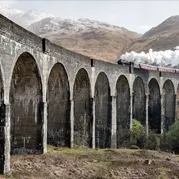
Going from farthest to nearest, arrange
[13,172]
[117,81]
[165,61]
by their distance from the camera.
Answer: [165,61] → [117,81] → [13,172]

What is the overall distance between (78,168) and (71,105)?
681cm

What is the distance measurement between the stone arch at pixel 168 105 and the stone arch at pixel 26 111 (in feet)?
82.1

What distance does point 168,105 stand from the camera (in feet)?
138

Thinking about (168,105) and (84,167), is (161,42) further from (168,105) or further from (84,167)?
(84,167)

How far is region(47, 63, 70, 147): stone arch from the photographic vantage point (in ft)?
74.9

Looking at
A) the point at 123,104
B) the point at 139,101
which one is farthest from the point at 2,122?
the point at 139,101

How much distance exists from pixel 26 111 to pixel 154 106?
75.7ft

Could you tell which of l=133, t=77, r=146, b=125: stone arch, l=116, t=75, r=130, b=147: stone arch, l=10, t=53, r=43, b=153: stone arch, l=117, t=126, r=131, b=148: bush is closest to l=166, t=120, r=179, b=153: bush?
l=117, t=126, r=131, b=148: bush

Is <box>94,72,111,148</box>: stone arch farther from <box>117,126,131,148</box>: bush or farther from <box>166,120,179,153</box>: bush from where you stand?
<box>166,120,179,153</box>: bush

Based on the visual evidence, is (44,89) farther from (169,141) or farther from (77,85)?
(169,141)

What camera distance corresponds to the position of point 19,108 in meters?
18.5

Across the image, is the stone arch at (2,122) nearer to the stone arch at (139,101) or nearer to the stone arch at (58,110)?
the stone arch at (58,110)

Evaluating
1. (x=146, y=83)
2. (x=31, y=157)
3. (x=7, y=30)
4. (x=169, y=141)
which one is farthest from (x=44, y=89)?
(x=146, y=83)

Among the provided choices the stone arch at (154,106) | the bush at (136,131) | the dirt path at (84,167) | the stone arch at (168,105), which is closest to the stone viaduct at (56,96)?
the stone arch at (154,106)
